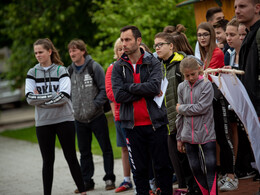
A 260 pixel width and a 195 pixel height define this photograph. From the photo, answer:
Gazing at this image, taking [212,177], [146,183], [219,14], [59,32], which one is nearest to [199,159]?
[212,177]

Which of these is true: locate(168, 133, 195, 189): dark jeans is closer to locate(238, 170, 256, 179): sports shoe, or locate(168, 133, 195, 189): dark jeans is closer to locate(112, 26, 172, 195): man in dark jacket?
locate(112, 26, 172, 195): man in dark jacket

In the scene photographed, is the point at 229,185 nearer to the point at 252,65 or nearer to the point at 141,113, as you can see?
the point at 141,113

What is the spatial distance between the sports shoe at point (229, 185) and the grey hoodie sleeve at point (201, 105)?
4.37 ft

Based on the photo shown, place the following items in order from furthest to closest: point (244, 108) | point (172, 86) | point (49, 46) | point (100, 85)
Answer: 1. point (100, 85)
2. point (49, 46)
3. point (172, 86)
4. point (244, 108)

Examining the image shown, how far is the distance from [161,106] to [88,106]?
2296mm

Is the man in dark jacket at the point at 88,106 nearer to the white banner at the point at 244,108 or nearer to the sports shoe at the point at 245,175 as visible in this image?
the sports shoe at the point at 245,175

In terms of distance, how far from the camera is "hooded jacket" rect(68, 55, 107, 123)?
8.05m

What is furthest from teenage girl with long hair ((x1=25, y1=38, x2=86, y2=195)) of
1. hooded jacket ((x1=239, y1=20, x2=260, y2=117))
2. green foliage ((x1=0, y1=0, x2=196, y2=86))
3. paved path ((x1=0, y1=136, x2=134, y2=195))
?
green foliage ((x1=0, y1=0, x2=196, y2=86))

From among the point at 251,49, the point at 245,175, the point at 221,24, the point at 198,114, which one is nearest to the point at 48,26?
the point at 221,24

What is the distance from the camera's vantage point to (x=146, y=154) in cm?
600

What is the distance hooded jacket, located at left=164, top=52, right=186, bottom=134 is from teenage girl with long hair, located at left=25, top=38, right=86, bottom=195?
58.4 inches

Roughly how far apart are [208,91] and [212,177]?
105 cm

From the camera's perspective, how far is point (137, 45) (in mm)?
5996

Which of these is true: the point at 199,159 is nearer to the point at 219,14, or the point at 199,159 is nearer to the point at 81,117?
the point at 81,117
